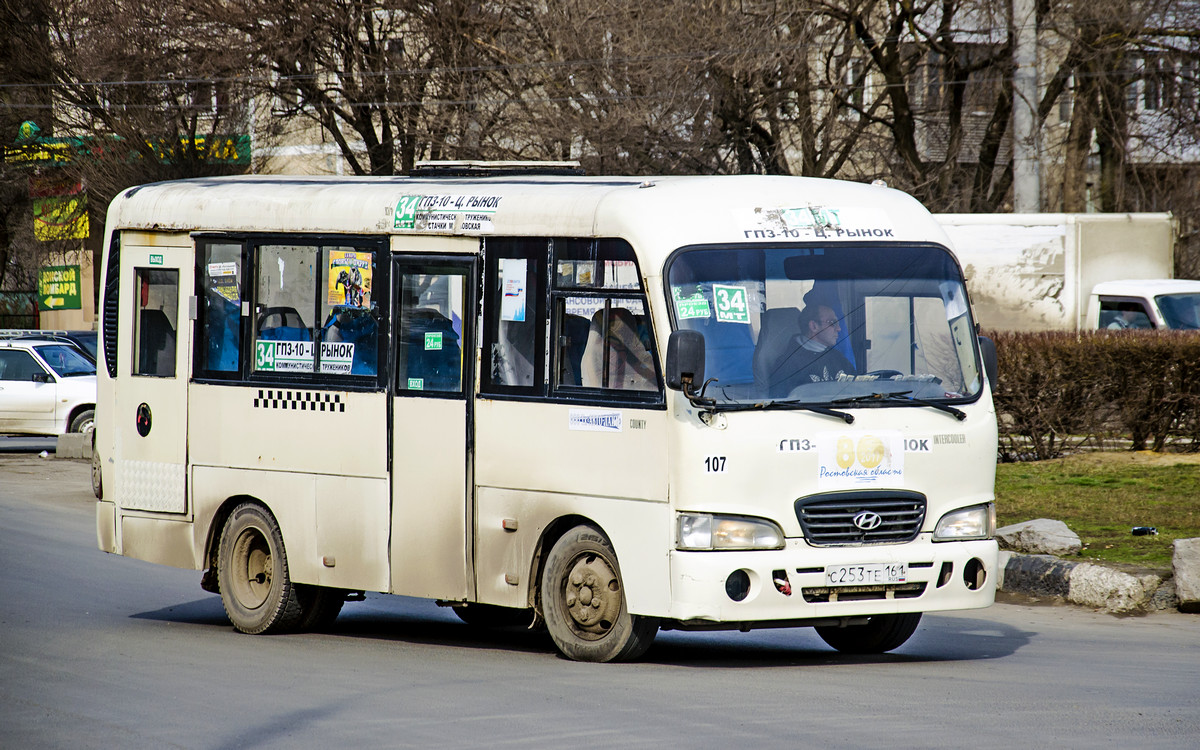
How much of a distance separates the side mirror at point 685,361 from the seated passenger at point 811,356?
0.45 metres

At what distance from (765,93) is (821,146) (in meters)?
1.83

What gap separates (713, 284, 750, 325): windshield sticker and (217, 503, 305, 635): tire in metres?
3.52

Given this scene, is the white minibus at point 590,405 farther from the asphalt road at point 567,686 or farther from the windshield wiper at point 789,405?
the asphalt road at point 567,686

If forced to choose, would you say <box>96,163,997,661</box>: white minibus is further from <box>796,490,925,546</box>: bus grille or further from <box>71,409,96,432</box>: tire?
<box>71,409,96,432</box>: tire

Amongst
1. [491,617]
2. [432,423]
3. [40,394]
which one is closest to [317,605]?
[491,617]

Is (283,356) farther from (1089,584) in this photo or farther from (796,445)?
(1089,584)

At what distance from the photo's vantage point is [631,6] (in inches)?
1041

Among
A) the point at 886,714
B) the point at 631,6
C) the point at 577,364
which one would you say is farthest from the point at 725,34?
the point at 886,714

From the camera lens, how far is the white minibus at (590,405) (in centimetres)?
824

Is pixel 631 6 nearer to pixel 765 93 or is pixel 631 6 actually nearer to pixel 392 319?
pixel 765 93

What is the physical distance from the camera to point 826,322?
856 centimetres

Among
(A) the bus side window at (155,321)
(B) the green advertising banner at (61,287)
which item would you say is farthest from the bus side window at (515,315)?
(B) the green advertising banner at (61,287)

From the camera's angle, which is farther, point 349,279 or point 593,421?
point 349,279

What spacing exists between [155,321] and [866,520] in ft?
17.4
